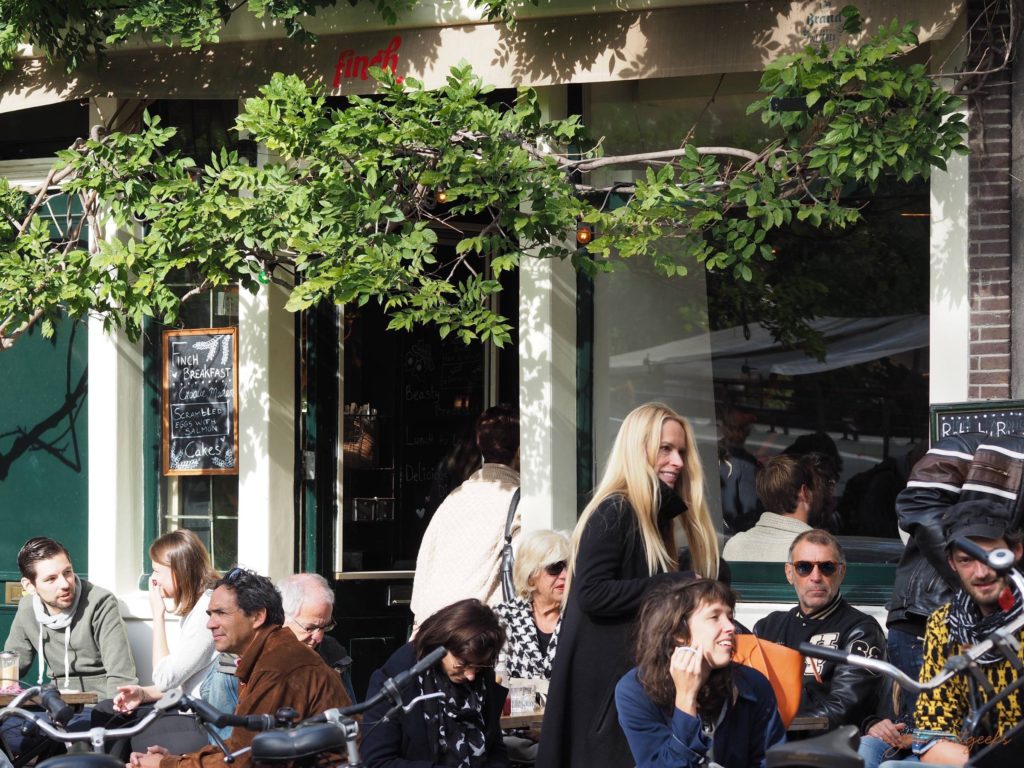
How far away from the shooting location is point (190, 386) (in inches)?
343

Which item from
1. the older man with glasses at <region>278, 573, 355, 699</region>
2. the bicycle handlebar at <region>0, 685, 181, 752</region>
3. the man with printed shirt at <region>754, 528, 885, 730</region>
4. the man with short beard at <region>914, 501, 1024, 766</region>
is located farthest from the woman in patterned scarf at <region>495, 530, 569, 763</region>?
the bicycle handlebar at <region>0, 685, 181, 752</region>

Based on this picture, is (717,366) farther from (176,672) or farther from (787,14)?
(176,672)

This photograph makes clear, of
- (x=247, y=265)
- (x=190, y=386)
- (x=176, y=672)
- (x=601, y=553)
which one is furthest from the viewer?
(x=190, y=386)

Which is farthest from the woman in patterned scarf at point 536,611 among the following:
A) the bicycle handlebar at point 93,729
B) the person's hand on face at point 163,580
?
the bicycle handlebar at point 93,729

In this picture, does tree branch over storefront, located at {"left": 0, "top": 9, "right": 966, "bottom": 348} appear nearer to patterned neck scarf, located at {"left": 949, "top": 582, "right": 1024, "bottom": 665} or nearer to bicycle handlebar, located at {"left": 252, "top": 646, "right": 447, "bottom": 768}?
patterned neck scarf, located at {"left": 949, "top": 582, "right": 1024, "bottom": 665}

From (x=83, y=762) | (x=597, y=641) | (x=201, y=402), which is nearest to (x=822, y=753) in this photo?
(x=597, y=641)

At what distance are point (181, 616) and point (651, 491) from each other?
3159 millimetres

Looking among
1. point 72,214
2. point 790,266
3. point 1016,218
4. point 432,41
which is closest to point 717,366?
point 790,266

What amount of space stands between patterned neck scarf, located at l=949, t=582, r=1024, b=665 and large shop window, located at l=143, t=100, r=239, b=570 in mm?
4871

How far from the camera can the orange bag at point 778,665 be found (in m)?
5.02

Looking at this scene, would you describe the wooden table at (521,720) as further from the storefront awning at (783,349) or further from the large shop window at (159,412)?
the large shop window at (159,412)

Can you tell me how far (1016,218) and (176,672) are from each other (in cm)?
419

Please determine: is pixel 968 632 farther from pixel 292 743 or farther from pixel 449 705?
pixel 292 743

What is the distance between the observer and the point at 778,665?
5051 millimetres
